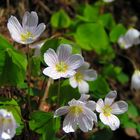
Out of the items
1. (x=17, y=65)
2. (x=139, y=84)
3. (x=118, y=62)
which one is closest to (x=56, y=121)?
(x=17, y=65)

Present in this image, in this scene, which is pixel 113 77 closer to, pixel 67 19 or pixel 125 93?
pixel 125 93

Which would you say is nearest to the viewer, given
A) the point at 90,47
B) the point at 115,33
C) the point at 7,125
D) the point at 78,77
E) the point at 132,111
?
the point at 7,125

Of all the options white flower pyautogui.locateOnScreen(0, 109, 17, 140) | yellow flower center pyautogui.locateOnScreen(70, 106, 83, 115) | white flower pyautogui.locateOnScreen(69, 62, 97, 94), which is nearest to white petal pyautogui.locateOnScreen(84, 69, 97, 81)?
white flower pyautogui.locateOnScreen(69, 62, 97, 94)

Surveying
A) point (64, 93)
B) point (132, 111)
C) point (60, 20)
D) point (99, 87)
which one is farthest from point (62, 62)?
point (60, 20)

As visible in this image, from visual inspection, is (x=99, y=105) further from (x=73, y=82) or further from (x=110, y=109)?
(x=73, y=82)

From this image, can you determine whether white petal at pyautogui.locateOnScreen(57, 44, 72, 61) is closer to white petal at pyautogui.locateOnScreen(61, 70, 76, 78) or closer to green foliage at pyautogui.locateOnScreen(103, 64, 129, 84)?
white petal at pyautogui.locateOnScreen(61, 70, 76, 78)
